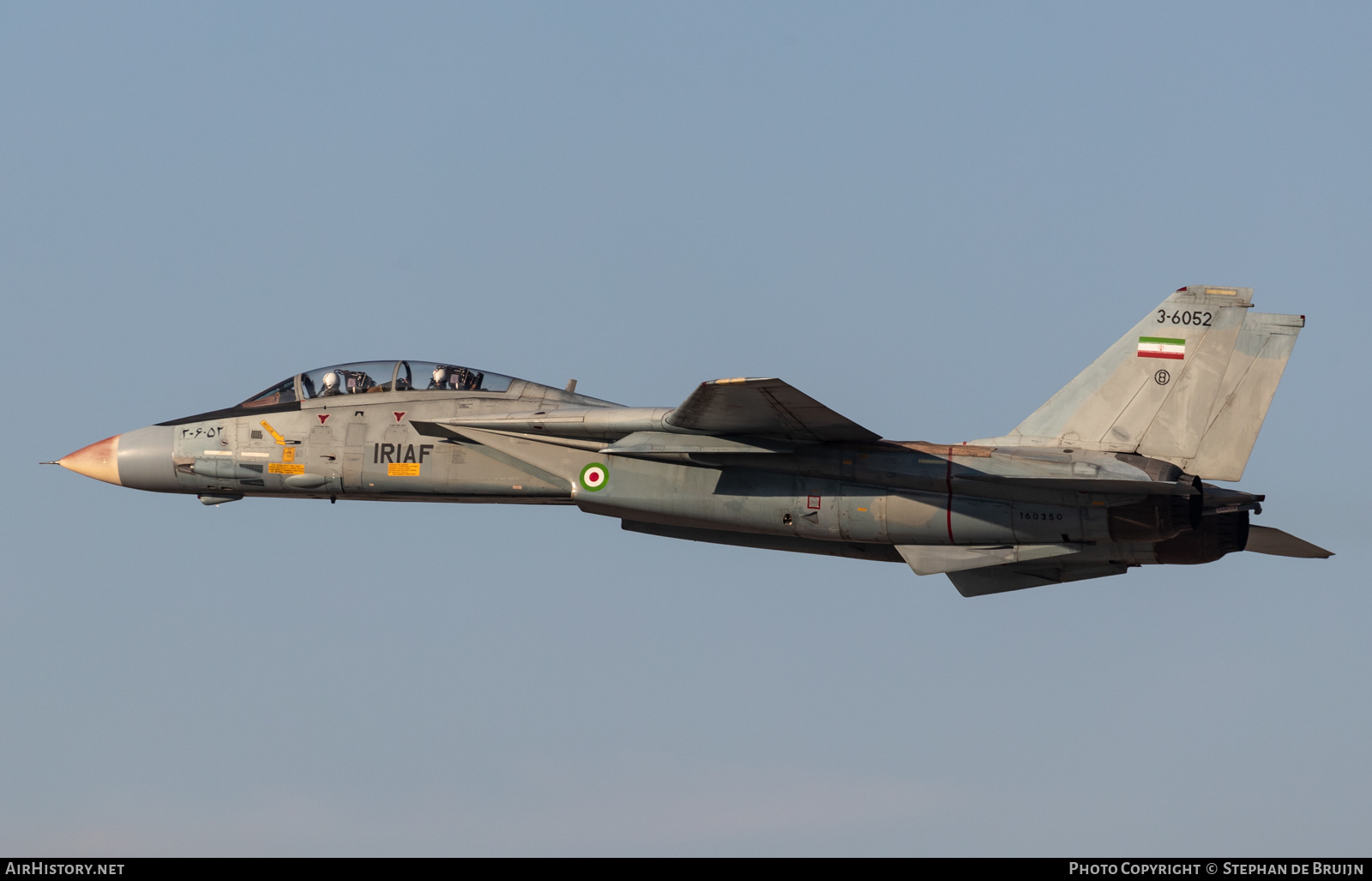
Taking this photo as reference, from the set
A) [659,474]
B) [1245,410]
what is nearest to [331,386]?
[659,474]

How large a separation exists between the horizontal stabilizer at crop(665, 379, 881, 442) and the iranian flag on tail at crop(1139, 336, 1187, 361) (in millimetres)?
3938

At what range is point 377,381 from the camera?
84.2 feet

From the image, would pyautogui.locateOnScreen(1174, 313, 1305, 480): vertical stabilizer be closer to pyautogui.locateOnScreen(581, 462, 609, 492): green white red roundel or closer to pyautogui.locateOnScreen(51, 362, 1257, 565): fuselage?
pyautogui.locateOnScreen(51, 362, 1257, 565): fuselage

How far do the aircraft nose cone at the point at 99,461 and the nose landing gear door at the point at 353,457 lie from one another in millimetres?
3645

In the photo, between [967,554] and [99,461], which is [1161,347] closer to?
[967,554]

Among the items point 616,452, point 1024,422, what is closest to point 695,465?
point 616,452

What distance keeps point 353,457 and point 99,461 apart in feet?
13.5

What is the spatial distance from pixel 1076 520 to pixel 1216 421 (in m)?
2.30

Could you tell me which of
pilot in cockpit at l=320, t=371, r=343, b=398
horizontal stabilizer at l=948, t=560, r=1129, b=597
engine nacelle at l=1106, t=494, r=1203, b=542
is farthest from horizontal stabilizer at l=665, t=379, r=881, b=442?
pilot in cockpit at l=320, t=371, r=343, b=398

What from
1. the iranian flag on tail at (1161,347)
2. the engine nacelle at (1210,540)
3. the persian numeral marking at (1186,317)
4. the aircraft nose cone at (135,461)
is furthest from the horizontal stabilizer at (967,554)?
the aircraft nose cone at (135,461)
